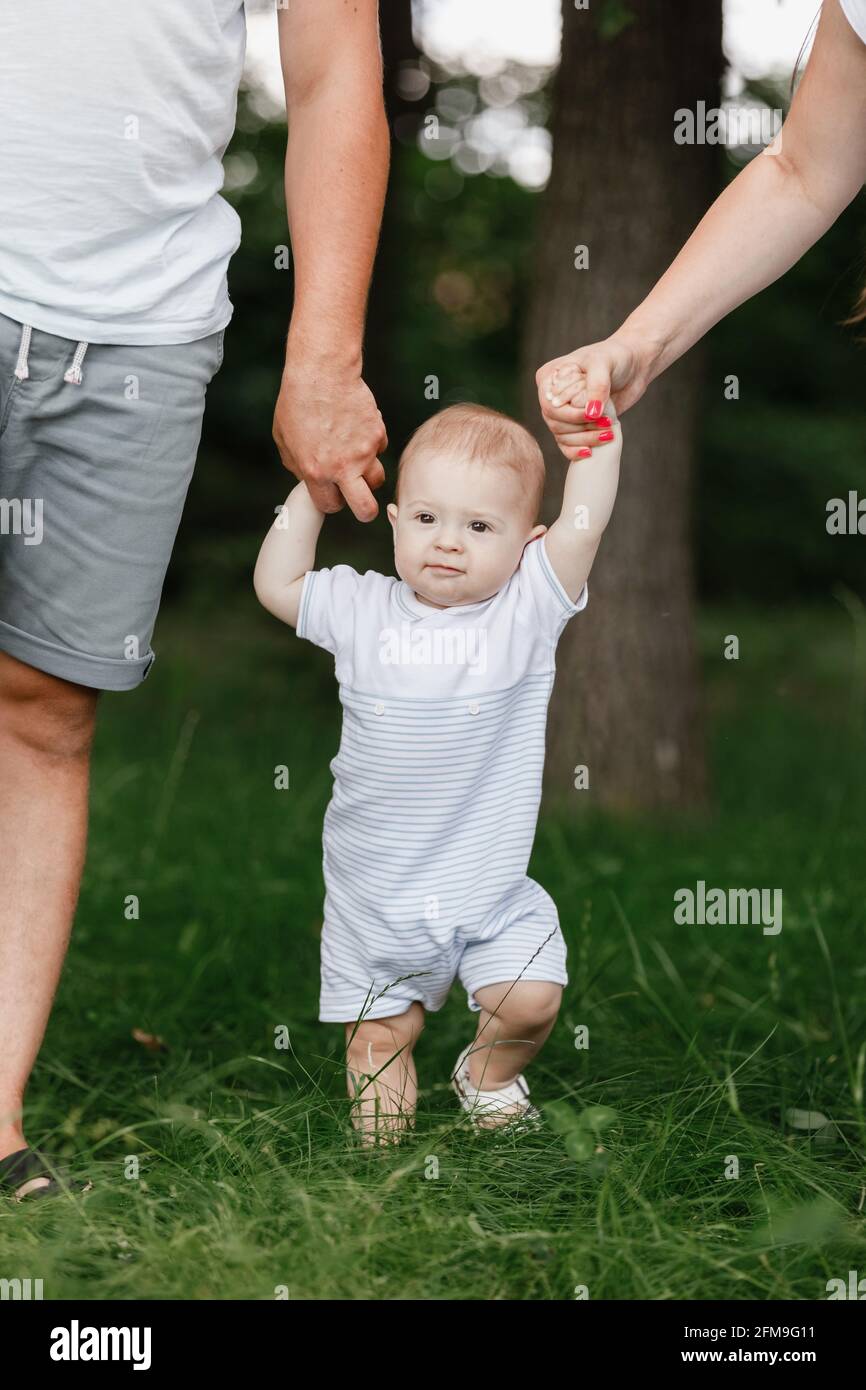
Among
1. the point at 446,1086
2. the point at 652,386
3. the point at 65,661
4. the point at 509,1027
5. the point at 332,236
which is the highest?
the point at 652,386

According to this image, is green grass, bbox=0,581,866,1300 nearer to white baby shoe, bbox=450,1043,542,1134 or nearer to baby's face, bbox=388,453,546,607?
white baby shoe, bbox=450,1043,542,1134

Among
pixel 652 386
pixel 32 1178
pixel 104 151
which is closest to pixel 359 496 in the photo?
pixel 104 151

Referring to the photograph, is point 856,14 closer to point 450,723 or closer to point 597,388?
point 597,388

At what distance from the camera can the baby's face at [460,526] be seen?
2.35 m

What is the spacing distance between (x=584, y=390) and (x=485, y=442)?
0.62 ft

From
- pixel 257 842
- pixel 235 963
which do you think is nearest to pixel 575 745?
pixel 257 842

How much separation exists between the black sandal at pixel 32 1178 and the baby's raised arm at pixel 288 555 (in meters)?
0.91

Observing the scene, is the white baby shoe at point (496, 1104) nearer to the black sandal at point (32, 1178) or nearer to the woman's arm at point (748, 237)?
the black sandal at point (32, 1178)

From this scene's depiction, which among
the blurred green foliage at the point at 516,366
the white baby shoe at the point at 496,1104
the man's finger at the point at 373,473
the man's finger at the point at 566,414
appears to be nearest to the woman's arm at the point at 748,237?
the man's finger at the point at 566,414

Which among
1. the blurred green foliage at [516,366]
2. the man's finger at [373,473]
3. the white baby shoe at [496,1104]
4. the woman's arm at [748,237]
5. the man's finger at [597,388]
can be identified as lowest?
the white baby shoe at [496,1104]

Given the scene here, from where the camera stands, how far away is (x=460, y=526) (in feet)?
7.77

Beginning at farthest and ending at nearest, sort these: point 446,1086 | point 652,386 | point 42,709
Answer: point 652,386
point 446,1086
point 42,709

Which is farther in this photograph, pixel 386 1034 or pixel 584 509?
pixel 386 1034
